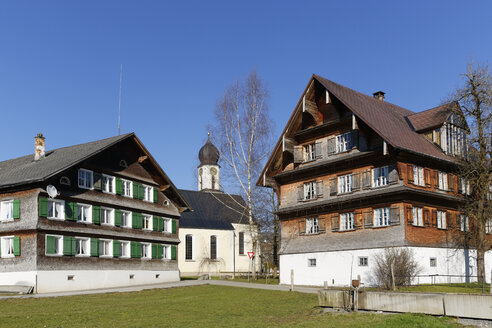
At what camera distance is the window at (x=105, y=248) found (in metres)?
37.0

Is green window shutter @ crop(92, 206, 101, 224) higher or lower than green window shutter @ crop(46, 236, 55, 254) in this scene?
higher

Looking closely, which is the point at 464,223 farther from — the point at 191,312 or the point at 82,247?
the point at 82,247

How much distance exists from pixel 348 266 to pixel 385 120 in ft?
31.4

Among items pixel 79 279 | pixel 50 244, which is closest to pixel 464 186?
pixel 79 279

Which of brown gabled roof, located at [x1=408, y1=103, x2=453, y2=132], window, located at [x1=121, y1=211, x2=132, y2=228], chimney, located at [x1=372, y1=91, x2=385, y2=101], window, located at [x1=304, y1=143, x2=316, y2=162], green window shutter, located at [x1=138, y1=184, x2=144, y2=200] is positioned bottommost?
window, located at [x1=121, y1=211, x2=132, y2=228]

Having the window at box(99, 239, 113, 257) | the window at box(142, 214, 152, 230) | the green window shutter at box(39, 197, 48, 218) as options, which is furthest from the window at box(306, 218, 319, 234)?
the green window shutter at box(39, 197, 48, 218)

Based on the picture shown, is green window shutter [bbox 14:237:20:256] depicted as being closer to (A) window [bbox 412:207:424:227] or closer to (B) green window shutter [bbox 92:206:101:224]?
(B) green window shutter [bbox 92:206:101:224]

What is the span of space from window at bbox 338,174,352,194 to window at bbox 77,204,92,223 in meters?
16.6

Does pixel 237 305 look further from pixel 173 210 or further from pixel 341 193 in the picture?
pixel 173 210

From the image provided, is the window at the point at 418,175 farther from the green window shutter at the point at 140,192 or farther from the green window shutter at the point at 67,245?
the green window shutter at the point at 67,245

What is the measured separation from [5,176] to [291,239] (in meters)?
19.7

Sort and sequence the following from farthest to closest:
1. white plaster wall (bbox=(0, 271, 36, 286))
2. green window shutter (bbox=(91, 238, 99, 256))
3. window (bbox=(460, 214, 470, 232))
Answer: green window shutter (bbox=(91, 238, 99, 256))
window (bbox=(460, 214, 470, 232))
white plaster wall (bbox=(0, 271, 36, 286))

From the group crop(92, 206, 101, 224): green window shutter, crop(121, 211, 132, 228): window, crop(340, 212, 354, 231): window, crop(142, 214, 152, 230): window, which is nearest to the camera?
crop(340, 212, 354, 231): window

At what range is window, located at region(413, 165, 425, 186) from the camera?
3247 centimetres
